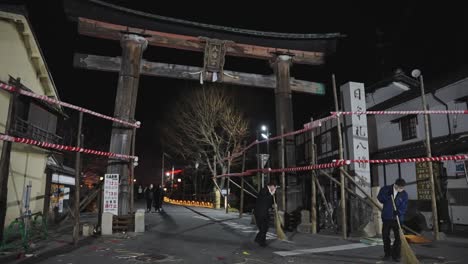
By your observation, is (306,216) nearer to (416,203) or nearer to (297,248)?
(297,248)

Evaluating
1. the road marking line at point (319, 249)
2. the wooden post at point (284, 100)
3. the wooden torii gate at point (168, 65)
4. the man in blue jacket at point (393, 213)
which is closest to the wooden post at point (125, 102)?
the wooden torii gate at point (168, 65)

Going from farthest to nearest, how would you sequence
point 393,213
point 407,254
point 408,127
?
point 408,127, point 393,213, point 407,254

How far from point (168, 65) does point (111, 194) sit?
207 inches

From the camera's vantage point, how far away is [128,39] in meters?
13.0

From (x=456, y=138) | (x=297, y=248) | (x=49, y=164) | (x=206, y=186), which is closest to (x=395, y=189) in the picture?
(x=297, y=248)

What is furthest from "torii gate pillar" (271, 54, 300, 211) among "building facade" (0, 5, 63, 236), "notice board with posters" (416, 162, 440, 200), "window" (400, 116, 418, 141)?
"building facade" (0, 5, 63, 236)

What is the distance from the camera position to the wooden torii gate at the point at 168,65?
492 inches

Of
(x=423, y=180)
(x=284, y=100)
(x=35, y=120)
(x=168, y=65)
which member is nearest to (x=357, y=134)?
(x=284, y=100)

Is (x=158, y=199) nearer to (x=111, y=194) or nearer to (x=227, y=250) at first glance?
(x=111, y=194)

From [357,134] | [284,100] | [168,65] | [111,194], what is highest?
[168,65]

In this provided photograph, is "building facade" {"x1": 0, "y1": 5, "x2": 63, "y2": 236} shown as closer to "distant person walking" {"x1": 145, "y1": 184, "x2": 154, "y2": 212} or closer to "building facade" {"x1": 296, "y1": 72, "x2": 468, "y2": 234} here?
"distant person walking" {"x1": 145, "y1": 184, "x2": 154, "y2": 212}

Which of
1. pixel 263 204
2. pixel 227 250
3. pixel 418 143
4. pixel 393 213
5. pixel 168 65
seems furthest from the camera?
pixel 418 143

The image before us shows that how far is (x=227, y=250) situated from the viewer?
9289mm

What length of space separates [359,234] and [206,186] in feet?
106
